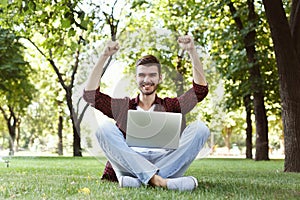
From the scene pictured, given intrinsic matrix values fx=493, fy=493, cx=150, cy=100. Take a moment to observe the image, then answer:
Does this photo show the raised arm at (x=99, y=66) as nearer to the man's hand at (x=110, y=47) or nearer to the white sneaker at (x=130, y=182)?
the man's hand at (x=110, y=47)

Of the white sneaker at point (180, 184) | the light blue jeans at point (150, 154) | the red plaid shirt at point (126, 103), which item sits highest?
the red plaid shirt at point (126, 103)

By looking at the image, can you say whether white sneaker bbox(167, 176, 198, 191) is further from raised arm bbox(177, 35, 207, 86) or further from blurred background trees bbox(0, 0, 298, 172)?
raised arm bbox(177, 35, 207, 86)

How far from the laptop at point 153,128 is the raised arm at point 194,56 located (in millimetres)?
330

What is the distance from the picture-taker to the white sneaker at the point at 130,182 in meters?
4.28

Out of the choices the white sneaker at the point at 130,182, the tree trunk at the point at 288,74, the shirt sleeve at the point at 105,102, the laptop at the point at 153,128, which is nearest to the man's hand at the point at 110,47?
the shirt sleeve at the point at 105,102

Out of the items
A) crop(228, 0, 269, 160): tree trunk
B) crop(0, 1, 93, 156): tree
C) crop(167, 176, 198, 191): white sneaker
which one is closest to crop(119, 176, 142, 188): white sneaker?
crop(167, 176, 198, 191): white sneaker

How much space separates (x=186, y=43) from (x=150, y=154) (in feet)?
3.41

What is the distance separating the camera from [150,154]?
4.23 metres

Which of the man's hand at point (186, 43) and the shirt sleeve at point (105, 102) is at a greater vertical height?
the man's hand at point (186, 43)

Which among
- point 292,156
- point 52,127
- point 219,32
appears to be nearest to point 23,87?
point 219,32

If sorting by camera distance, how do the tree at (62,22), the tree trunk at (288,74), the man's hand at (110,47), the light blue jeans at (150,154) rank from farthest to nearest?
the tree trunk at (288,74) → the tree at (62,22) → the light blue jeans at (150,154) → the man's hand at (110,47)

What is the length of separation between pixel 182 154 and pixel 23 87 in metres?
19.3

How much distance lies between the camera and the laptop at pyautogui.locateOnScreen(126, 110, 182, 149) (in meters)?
3.80

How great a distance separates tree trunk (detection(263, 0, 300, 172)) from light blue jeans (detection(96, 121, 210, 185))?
14.5 feet
